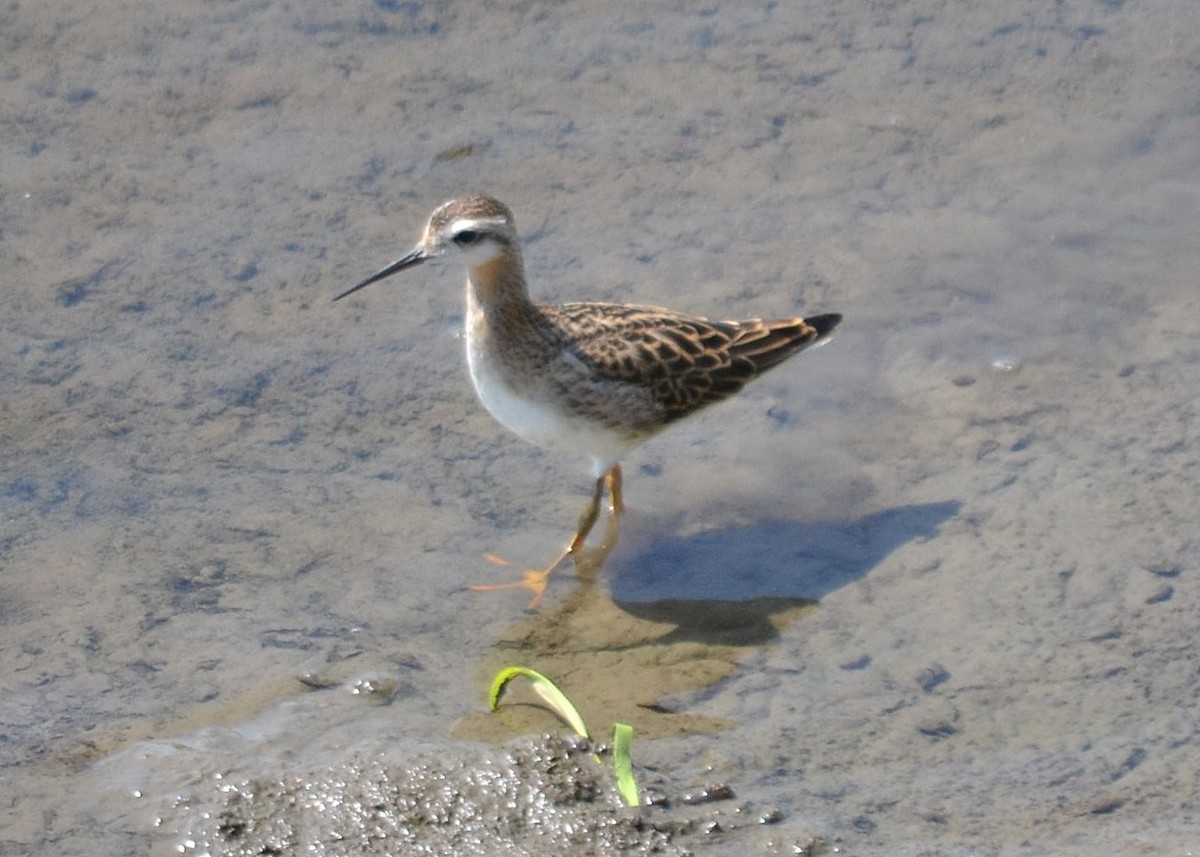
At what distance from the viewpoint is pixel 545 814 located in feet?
17.1

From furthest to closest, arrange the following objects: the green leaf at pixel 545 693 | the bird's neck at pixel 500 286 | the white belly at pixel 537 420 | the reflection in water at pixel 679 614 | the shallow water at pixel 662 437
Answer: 1. the bird's neck at pixel 500 286
2. the white belly at pixel 537 420
3. the reflection in water at pixel 679 614
4. the shallow water at pixel 662 437
5. the green leaf at pixel 545 693

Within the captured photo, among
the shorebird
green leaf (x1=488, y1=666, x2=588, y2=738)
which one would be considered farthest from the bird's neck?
green leaf (x1=488, y1=666, x2=588, y2=738)

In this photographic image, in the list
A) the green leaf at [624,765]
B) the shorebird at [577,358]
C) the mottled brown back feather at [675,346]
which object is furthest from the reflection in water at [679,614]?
the mottled brown back feather at [675,346]

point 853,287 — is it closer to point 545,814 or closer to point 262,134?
point 262,134

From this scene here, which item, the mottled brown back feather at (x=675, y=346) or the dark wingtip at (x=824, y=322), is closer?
the mottled brown back feather at (x=675, y=346)

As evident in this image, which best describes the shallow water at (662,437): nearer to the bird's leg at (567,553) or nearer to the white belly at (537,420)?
the bird's leg at (567,553)

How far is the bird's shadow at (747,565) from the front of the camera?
6.78m

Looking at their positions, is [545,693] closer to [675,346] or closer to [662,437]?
[675,346]

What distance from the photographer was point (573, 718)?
18.8 ft

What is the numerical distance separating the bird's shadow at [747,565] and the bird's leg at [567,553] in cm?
17

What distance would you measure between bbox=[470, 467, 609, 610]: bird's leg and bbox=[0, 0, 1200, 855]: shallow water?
8 centimetres

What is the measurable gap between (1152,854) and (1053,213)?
4.46m

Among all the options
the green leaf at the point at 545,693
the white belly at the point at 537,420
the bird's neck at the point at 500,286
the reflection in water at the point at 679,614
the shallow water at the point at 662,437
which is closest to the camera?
the green leaf at the point at 545,693

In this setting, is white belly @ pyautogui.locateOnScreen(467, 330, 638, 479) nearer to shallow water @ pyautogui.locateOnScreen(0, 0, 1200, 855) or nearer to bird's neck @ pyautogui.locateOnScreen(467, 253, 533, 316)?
bird's neck @ pyautogui.locateOnScreen(467, 253, 533, 316)
